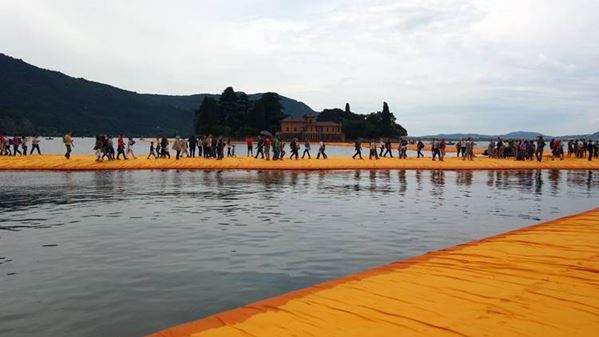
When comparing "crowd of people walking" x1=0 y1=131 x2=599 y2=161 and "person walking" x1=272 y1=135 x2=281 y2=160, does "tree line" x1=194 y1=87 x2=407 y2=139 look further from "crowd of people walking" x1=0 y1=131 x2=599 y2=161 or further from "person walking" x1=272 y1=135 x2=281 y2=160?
"person walking" x1=272 y1=135 x2=281 y2=160

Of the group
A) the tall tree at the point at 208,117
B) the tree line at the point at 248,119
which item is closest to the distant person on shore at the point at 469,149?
the tree line at the point at 248,119

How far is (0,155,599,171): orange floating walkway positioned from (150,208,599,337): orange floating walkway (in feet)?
101

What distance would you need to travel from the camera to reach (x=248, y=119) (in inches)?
6048

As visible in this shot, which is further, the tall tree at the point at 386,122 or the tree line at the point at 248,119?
the tall tree at the point at 386,122

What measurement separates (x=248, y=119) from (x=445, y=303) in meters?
149

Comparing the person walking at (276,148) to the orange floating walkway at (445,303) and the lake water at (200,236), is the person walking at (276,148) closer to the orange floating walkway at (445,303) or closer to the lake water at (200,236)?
the lake water at (200,236)

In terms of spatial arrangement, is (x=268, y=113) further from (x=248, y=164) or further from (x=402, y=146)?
(x=248, y=164)

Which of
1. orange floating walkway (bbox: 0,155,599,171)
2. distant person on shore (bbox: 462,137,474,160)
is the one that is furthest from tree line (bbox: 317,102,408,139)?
orange floating walkway (bbox: 0,155,599,171)

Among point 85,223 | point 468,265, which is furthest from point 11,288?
point 468,265

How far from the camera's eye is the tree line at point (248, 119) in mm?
148250

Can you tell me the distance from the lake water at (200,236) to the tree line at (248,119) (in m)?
121

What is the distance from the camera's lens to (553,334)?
209 inches

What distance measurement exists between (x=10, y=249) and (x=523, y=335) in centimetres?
1167

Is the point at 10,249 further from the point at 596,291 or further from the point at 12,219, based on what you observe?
the point at 596,291
